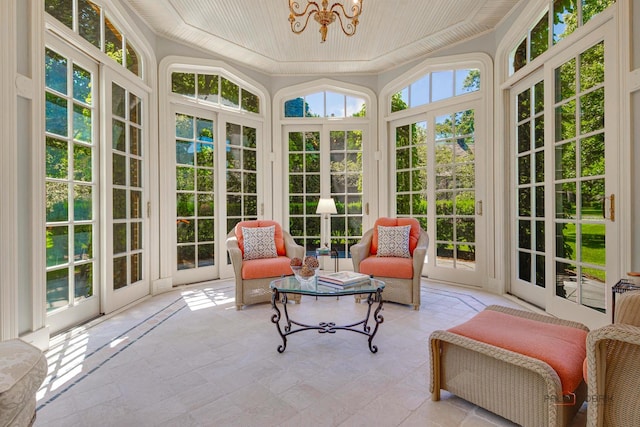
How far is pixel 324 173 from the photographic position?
18.2 feet

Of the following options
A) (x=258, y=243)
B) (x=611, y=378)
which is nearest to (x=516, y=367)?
(x=611, y=378)

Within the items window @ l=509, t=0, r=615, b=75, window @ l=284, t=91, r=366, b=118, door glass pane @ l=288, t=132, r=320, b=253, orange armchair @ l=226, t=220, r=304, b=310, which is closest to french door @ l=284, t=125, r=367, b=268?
door glass pane @ l=288, t=132, r=320, b=253

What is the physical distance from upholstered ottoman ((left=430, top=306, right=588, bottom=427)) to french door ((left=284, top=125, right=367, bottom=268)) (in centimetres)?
367

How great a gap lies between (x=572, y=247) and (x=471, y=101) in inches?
90.8

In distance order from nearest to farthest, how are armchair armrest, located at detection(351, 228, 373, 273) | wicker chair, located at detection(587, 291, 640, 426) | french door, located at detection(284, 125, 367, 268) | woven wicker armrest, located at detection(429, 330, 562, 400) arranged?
wicker chair, located at detection(587, 291, 640, 426), woven wicker armrest, located at detection(429, 330, 562, 400), armchair armrest, located at detection(351, 228, 373, 273), french door, located at detection(284, 125, 367, 268)

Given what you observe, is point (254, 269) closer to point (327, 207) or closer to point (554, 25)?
point (327, 207)

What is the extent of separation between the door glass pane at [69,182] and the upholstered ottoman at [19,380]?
1734 millimetres

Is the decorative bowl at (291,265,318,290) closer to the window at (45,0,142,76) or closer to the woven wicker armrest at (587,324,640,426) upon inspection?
the woven wicker armrest at (587,324,640,426)

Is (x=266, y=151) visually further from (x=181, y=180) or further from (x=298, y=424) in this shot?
(x=298, y=424)

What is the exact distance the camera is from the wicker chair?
132cm

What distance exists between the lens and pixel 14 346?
141 cm

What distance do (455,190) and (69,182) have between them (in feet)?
14.3

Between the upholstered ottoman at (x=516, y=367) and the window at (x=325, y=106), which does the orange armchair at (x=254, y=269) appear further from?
the window at (x=325, y=106)

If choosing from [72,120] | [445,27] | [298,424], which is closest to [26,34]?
[72,120]
